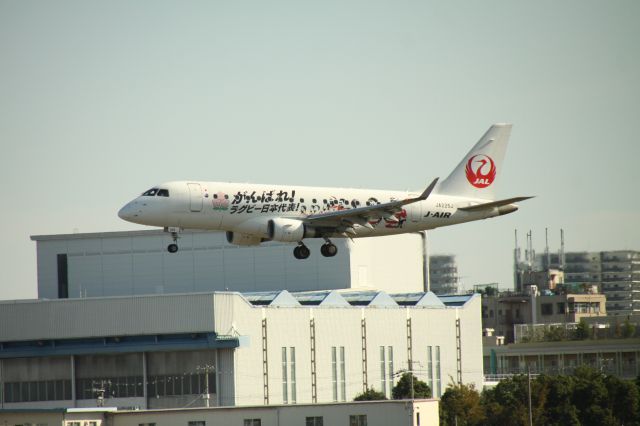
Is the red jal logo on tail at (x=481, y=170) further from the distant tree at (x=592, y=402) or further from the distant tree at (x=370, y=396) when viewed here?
the distant tree at (x=592, y=402)

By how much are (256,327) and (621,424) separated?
1521 inches

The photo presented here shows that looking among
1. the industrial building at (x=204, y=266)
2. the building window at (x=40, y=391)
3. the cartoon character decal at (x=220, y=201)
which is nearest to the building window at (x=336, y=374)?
the building window at (x=40, y=391)

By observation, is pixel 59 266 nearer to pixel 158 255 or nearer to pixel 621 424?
pixel 158 255

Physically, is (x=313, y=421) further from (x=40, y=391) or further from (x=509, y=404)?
(x=40, y=391)

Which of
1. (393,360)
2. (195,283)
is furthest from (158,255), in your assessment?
(393,360)

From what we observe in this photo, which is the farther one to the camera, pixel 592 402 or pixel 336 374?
pixel 336 374

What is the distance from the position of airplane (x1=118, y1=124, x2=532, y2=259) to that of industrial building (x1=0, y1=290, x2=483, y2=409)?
40606 millimetres

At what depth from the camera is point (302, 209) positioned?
300ft

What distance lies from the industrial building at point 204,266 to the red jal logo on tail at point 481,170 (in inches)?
2903

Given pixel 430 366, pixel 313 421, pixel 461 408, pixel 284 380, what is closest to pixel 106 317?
pixel 284 380

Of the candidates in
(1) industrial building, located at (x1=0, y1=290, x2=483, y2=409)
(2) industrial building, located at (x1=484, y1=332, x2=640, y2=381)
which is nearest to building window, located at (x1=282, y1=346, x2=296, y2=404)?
(1) industrial building, located at (x1=0, y1=290, x2=483, y2=409)

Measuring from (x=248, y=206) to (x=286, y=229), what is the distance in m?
3.04

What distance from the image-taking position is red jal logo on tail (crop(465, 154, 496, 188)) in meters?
102

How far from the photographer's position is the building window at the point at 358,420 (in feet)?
338
